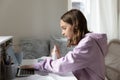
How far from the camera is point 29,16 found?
321 cm

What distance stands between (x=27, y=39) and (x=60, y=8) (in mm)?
656

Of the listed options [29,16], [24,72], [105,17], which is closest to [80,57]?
[24,72]

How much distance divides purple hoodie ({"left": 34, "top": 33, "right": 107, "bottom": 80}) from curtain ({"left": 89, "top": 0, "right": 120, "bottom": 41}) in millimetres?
1521

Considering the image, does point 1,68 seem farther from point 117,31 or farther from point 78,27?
point 117,31

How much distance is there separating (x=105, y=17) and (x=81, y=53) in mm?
1681

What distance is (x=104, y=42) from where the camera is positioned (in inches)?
55.4

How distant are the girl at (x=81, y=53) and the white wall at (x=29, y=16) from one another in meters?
1.79

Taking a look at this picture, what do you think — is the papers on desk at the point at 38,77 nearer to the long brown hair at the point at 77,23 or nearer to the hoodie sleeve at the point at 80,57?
the hoodie sleeve at the point at 80,57

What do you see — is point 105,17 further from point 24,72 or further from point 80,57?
point 80,57

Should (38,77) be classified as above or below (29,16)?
below

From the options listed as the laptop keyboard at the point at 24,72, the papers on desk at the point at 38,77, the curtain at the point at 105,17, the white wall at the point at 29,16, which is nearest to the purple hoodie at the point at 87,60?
the papers on desk at the point at 38,77

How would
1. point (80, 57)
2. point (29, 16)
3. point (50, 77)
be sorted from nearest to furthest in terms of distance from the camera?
1. point (80, 57)
2. point (50, 77)
3. point (29, 16)

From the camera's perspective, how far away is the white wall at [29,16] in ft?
10.5

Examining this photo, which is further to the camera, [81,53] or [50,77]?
[50,77]
